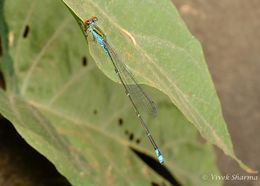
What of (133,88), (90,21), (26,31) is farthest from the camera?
(26,31)

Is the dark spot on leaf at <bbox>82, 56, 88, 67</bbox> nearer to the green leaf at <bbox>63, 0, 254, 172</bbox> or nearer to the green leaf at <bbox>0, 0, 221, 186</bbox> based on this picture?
the green leaf at <bbox>0, 0, 221, 186</bbox>

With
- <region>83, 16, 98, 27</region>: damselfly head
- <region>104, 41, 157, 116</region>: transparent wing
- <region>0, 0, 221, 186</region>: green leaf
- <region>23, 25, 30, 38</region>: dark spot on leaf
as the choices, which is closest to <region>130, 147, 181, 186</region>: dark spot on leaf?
<region>0, 0, 221, 186</region>: green leaf

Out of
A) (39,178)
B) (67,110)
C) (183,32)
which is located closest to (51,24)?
(67,110)

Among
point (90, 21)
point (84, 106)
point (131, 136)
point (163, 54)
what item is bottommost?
point (131, 136)

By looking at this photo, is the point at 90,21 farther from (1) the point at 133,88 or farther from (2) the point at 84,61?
(2) the point at 84,61

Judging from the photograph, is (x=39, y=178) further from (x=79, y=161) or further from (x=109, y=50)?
(x=109, y=50)

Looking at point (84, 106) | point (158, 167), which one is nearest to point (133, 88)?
point (84, 106)

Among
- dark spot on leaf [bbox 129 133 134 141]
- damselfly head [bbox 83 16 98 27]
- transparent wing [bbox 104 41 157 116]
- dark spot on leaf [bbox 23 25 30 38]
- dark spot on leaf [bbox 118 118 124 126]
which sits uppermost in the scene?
damselfly head [bbox 83 16 98 27]

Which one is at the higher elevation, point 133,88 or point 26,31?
point 26,31
